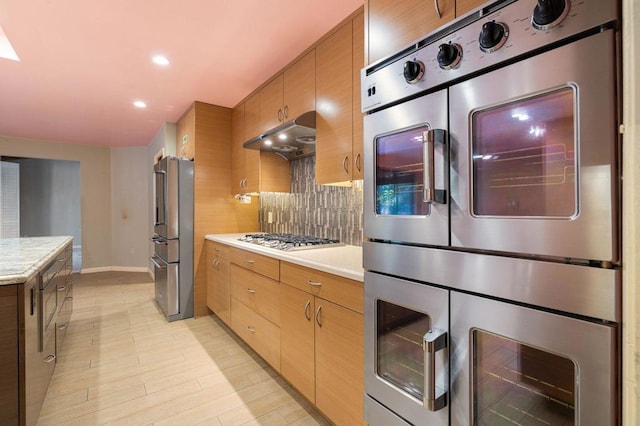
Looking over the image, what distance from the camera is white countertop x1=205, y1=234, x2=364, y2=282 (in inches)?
57.4

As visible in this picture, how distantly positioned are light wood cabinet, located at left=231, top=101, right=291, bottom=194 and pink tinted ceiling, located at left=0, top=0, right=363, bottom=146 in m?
0.22

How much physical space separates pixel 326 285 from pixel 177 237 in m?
2.41

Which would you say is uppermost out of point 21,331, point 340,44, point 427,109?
point 340,44

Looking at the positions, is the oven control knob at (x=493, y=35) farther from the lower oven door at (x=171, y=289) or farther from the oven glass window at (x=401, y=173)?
the lower oven door at (x=171, y=289)

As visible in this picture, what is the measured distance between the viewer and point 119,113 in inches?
154

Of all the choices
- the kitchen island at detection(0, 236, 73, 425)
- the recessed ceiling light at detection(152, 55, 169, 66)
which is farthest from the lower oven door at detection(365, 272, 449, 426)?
the recessed ceiling light at detection(152, 55, 169, 66)

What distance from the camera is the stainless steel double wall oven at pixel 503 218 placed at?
2.16 ft

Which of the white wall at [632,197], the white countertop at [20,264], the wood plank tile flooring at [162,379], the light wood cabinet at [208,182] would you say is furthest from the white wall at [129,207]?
the white wall at [632,197]

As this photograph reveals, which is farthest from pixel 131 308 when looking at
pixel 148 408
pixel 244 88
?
pixel 244 88

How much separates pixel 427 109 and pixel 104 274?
6.75 metres

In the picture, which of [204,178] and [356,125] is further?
[204,178]

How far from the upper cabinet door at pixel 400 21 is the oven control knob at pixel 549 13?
297 millimetres

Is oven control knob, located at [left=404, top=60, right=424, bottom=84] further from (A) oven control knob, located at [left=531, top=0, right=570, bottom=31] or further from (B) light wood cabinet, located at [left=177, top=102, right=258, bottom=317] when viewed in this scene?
(B) light wood cabinet, located at [left=177, top=102, right=258, bottom=317]

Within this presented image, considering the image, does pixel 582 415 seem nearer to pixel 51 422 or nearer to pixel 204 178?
pixel 51 422
